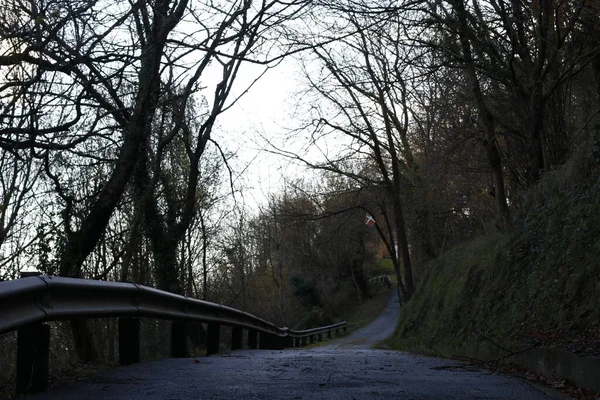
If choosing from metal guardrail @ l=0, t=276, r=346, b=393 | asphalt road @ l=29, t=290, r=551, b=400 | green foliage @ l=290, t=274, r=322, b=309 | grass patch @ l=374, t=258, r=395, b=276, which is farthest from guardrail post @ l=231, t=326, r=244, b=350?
grass patch @ l=374, t=258, r=395, b=276

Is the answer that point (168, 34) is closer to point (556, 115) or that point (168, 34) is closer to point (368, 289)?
point (556, 115)

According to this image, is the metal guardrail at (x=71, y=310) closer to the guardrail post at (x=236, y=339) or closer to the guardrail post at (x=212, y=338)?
the guardrail post at (x=212, y=338)

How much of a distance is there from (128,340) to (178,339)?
2.08m

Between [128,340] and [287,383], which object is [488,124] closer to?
[128,340]

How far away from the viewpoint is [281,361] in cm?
883

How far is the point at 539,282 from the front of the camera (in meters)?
10.1

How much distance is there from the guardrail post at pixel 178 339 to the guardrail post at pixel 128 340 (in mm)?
1860

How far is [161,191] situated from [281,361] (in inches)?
546

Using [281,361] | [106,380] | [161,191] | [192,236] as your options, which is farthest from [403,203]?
[106,380]

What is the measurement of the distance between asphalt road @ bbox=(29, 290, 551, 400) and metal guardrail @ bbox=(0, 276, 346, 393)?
10.0 inches

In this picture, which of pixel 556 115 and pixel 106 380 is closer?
pixel 106 380

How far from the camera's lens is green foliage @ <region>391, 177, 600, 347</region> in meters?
8.35

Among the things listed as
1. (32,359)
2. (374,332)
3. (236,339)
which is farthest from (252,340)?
(374,332)

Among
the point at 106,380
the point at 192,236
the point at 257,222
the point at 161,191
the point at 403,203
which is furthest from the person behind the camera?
the point at 257,222
